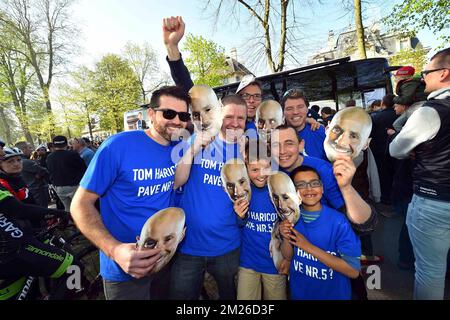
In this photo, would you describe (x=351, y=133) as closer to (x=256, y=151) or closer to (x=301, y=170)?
(x=301, y=170)

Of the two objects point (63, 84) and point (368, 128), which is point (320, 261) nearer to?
point (368, 128)

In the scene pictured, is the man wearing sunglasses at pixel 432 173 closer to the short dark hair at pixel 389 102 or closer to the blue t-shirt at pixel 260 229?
the blue t-shirt at pixel 260 229

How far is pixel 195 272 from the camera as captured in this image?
6.45 ft

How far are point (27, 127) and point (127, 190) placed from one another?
24.3 metres

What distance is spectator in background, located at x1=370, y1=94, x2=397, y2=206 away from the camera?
173 inches

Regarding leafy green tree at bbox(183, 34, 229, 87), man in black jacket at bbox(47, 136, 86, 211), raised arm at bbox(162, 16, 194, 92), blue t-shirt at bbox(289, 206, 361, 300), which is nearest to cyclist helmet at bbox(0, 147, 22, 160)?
man in black jacket at bbox(47, 136, 86, 211)

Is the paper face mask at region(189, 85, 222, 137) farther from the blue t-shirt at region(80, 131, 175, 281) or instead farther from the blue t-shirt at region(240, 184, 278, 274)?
the blue t-shirt at region(240, 184, 278, 274)

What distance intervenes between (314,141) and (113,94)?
26.8 metres

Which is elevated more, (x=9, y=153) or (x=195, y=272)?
(x=9, y=153)

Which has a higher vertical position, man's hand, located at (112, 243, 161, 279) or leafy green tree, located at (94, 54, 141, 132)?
leafy green tree, located at (94, 54, 141, 132)

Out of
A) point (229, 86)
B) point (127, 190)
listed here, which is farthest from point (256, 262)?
point (229, 86)

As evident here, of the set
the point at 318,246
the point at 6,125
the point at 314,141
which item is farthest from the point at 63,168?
the point at 6,125

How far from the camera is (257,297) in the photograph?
2051 mm

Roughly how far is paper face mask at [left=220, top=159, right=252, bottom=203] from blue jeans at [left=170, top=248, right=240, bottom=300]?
0.62 m
